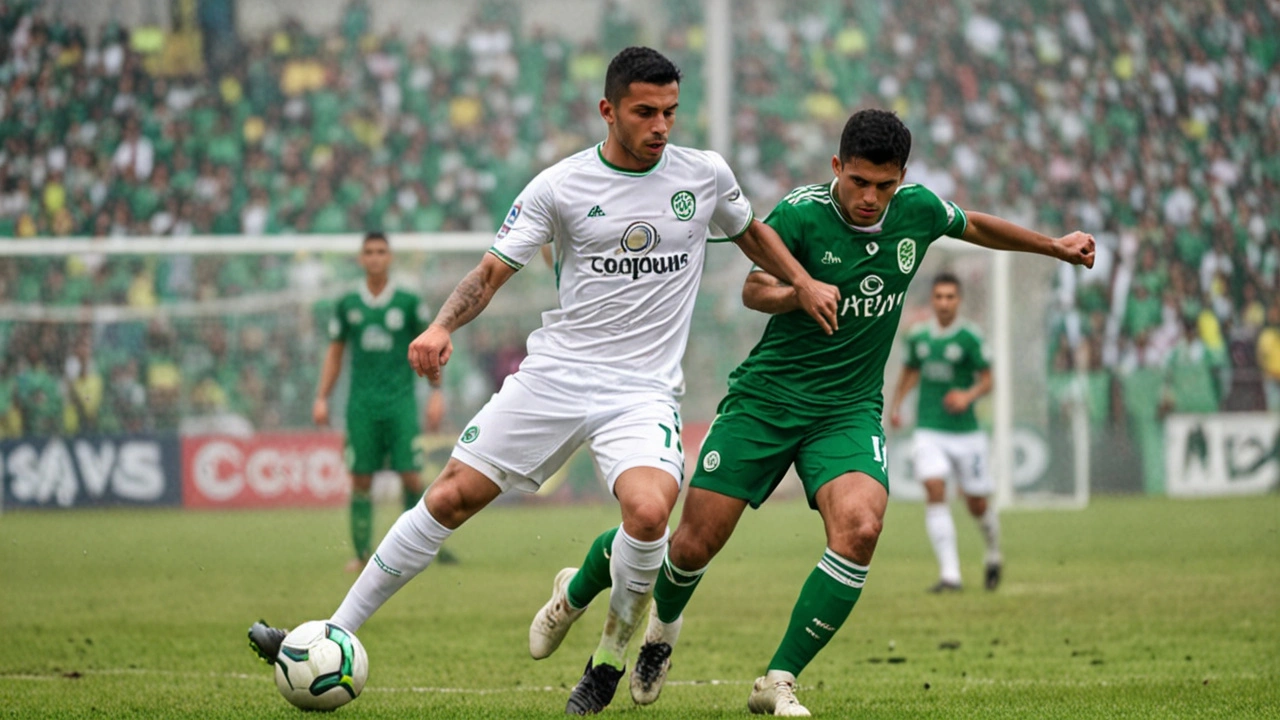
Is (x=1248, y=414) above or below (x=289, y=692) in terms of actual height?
below

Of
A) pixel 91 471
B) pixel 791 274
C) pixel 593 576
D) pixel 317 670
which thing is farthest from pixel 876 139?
pixel 91 471

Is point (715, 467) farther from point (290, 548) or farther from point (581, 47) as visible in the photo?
point (581, 47)

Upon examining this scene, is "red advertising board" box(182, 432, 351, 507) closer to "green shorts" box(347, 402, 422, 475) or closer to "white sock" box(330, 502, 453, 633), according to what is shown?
"green shorts" box(347, 402, 422, 475)

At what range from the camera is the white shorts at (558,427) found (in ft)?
19.8

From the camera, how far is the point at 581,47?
2548cm

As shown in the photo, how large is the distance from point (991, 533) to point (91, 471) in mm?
10876

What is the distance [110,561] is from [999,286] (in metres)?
10.5

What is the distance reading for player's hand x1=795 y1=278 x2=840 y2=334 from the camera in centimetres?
592

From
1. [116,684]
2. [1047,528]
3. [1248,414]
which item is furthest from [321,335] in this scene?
[116,684]

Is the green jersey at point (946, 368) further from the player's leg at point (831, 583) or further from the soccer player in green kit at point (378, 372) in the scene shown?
the player's leg at point (831, 583)

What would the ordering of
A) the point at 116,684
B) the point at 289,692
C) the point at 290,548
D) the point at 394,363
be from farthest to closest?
the point at 290,548 → the point at 394,363 → the point at 116,684 → the point at 289,692

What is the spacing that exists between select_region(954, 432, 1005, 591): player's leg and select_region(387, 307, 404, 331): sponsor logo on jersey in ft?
13.7

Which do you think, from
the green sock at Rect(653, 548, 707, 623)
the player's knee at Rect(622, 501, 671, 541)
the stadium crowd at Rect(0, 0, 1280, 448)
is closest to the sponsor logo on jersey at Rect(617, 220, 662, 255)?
the player's knee at Rect(622, 501, 671, 541)

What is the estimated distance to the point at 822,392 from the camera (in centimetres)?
632
